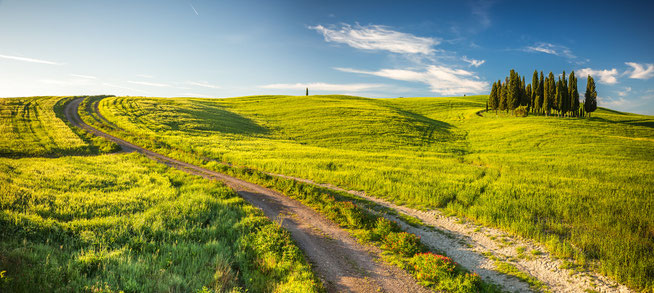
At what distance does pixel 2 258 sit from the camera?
23.2ft

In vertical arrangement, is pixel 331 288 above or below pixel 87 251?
below

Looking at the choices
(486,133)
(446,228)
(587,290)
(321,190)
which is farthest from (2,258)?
(486,133)

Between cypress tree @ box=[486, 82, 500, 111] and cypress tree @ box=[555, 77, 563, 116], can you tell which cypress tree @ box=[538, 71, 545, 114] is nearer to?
cypress tree @ box=[555, 77, 563, 116]

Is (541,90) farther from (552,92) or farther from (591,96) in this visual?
(591,96)

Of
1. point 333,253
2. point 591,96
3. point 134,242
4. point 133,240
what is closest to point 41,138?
point 133,240

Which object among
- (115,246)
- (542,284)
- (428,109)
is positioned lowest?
(542,284)

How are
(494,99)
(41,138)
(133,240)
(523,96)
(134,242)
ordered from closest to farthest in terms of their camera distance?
(134,242)
(133,240)
(41,138)
(523,96)
(494,99)

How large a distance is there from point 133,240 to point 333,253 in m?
7.50

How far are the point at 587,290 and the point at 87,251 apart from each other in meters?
16.6

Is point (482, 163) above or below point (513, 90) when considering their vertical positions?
below

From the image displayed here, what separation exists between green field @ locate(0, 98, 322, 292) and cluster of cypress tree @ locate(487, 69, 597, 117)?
85.2 m

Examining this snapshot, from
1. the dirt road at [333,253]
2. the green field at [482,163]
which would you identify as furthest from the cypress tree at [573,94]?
the dirt road at [333,253]

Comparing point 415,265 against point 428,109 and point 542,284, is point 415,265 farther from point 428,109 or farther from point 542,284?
point 428,109

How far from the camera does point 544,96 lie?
71.7 m
